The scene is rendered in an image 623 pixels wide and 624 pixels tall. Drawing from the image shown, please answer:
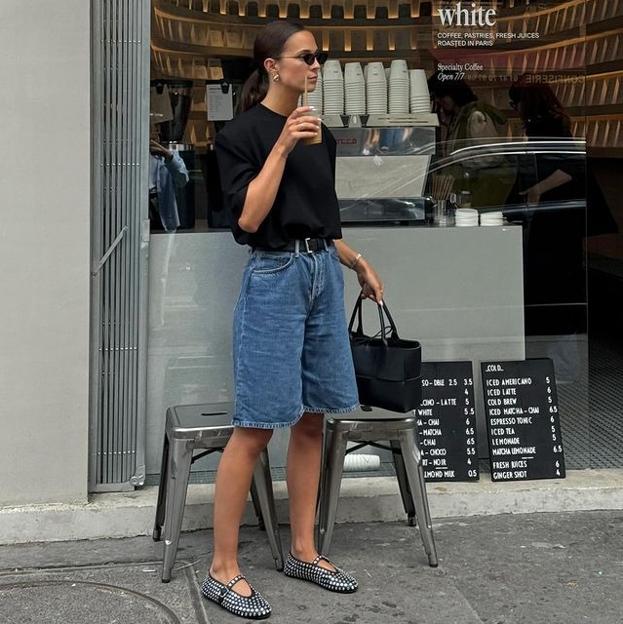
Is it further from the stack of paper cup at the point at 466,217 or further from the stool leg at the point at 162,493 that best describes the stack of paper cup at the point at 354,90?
the stool leg at the point at 162,493

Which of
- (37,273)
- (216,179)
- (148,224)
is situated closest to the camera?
(37,273)

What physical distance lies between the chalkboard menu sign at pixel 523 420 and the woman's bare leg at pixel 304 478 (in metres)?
1.14

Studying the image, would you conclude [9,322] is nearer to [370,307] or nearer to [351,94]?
[370,307]

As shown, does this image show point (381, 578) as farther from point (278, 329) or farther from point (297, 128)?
point (297, 128)

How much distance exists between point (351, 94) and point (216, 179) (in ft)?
2.55

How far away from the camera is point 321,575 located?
394 cm

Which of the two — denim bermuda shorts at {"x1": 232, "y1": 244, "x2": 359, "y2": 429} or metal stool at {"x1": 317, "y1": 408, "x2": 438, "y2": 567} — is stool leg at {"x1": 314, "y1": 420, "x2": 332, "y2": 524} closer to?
metal stool at {"x1": 317, "y1": 408, "x2": 438, "y2": 567}

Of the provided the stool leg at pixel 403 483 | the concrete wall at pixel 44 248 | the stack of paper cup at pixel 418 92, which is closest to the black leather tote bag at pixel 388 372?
the stool leg at pixel 403 483

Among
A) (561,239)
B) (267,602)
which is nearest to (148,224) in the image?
(267,602)

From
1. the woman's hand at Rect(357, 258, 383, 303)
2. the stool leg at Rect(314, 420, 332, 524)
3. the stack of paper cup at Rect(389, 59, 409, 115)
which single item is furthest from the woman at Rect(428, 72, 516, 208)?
the stool leg at Rect(314, 420, 332, 524)

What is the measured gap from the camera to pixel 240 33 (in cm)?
501

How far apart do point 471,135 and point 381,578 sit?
2.33 m

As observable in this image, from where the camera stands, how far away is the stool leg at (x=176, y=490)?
3906mm

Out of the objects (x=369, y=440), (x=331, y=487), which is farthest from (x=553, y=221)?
(x=331, y=487)
